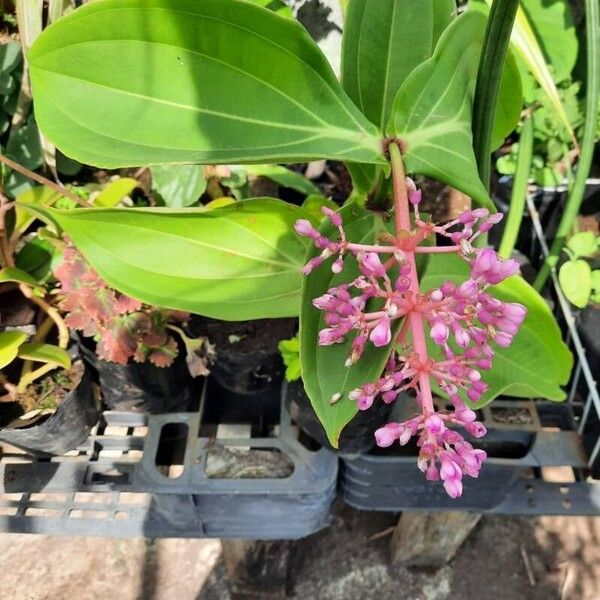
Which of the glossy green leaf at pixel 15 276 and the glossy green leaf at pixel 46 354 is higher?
the glossy green leaf at pixel 15 276

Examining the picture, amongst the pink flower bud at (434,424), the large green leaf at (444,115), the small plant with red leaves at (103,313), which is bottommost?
the small plant with red leaves at (103,313)

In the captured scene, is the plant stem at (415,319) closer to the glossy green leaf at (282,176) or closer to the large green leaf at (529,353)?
the large green leaf at (529,353)

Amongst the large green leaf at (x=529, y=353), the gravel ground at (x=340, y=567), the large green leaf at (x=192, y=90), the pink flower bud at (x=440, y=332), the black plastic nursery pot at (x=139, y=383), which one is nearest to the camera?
the pink flower bud at (x=440, y=332)

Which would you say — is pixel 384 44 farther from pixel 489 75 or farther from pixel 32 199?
pixel 32 199

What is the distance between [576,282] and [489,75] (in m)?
0.48

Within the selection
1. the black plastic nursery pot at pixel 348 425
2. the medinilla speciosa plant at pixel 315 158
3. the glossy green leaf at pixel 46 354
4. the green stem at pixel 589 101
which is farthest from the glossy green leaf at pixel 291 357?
the green stem at pixel 589 101

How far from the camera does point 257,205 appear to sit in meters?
0.59

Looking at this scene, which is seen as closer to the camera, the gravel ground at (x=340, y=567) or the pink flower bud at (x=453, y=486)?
the pink flower bud at (x=453, y=486)

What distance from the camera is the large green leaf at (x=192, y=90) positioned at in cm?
49

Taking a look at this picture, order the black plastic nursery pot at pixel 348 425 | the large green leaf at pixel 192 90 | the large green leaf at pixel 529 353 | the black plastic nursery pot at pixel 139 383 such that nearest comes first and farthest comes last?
the large green leaf at pixel 192 90 < the large green leaf at pixel 529 353 < the black plastic nursery pot at pixel 348 425 < the black plastic nursery pot at pixel 139 383

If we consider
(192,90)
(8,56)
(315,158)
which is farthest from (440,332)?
(8,56)

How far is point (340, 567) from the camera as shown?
4.03ft

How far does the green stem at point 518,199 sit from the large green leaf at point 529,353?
0.15 m

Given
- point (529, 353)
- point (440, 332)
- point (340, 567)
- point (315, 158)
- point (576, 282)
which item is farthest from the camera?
point (340, 567)
